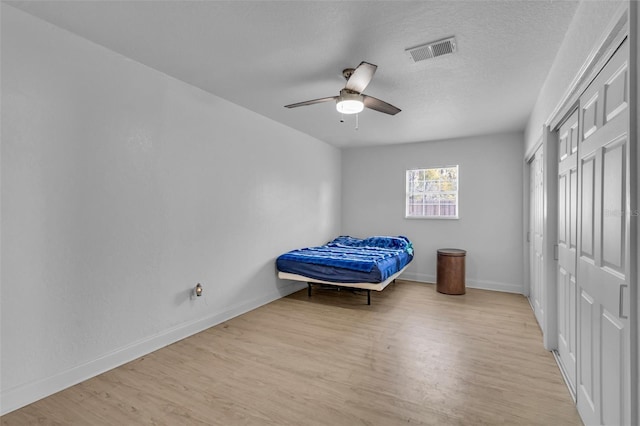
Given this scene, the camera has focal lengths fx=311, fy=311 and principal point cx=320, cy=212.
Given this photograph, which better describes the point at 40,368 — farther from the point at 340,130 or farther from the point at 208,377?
the point at 340,130

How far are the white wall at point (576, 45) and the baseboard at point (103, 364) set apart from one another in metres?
3.59

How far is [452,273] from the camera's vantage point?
4.63 meters

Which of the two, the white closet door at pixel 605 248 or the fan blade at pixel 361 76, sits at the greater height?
the fan blade at pixel 361 76

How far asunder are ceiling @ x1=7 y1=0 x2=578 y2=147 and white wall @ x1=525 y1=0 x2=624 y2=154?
0.09 meters

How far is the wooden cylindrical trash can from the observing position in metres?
4.62

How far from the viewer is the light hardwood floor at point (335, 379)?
1.87 m

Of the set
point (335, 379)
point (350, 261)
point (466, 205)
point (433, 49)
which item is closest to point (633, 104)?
point (433, 49)

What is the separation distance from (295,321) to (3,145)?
2826 millimetres

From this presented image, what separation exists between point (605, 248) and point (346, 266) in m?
2.70

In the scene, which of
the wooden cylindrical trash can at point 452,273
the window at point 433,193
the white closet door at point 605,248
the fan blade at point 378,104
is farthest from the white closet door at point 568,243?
the window at point 433,193

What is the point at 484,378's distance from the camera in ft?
7.47

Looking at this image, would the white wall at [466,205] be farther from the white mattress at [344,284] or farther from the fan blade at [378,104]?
the fan blade at [378,104]

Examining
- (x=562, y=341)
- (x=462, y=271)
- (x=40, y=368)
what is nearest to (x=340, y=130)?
(x=462, y=271)

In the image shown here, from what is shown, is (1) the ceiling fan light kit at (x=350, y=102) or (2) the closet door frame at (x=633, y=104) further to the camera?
(1) the ceiling fan light kit at (x=350, y=102)
